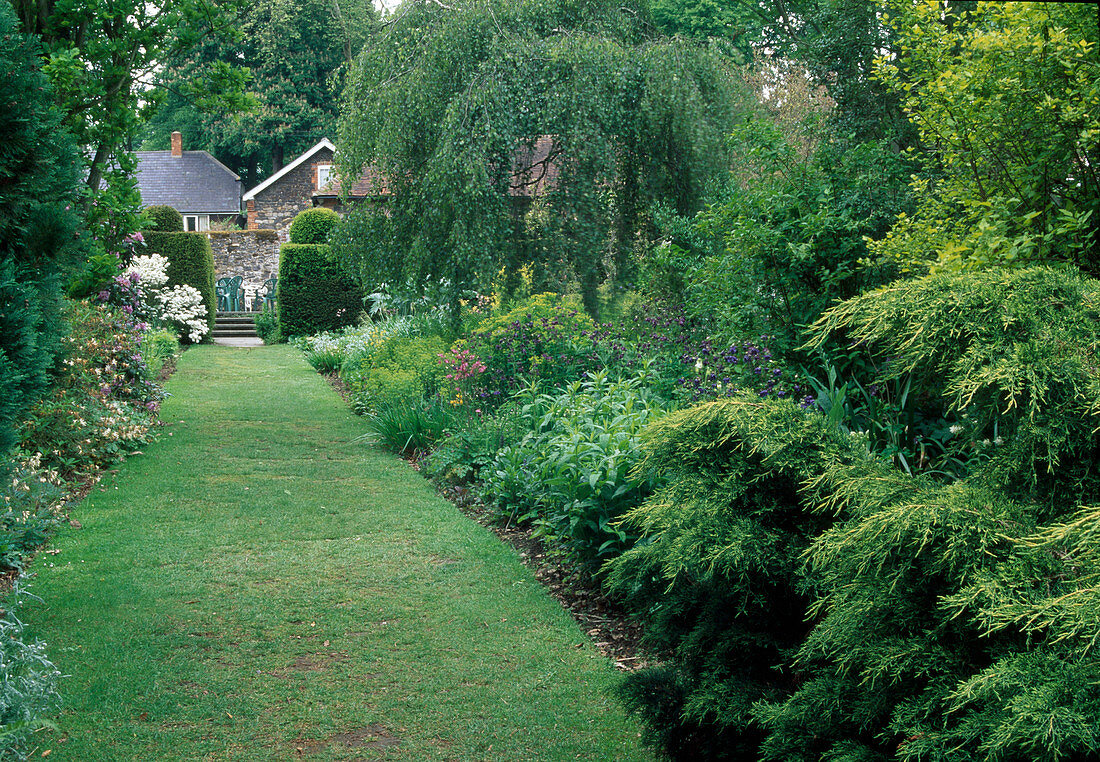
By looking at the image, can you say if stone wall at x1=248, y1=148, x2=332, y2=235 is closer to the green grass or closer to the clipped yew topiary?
the green grass

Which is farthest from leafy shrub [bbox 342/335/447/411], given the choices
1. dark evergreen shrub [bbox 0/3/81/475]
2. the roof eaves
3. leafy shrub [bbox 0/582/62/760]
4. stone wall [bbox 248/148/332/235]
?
stone wall [bbox 248/148/332/235]

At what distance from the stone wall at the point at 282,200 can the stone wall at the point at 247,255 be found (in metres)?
6.60

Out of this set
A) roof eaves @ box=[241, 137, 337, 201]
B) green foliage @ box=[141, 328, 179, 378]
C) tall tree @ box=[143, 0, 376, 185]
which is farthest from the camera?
tall tree @ box=[143, 0, 376, 185]

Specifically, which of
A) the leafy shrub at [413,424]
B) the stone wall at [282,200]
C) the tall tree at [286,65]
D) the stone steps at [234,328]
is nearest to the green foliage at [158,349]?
the leafy shrub at [413,424]

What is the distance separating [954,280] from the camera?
218cm

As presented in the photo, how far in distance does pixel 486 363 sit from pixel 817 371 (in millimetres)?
3909

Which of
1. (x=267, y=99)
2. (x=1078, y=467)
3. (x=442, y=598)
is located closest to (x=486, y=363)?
(x=442, y=598)

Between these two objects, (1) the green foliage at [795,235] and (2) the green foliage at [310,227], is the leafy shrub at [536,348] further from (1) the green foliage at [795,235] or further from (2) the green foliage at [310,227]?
(2) the green foliage at [310,227]

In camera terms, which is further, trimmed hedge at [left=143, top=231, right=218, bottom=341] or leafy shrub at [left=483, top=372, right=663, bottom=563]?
trimmed hedge at [left=143, top=231, right=218, bottom=341]

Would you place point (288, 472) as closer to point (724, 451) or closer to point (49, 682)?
point (49, 682)

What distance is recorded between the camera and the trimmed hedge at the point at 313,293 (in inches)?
719

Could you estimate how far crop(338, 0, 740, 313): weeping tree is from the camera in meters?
8.77

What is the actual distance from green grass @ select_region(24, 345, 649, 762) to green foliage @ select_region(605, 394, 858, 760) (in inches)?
23.6

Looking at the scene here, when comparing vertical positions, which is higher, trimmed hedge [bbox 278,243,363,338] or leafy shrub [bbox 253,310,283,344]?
trimmed hedge [bbox 278,243,363,338]
